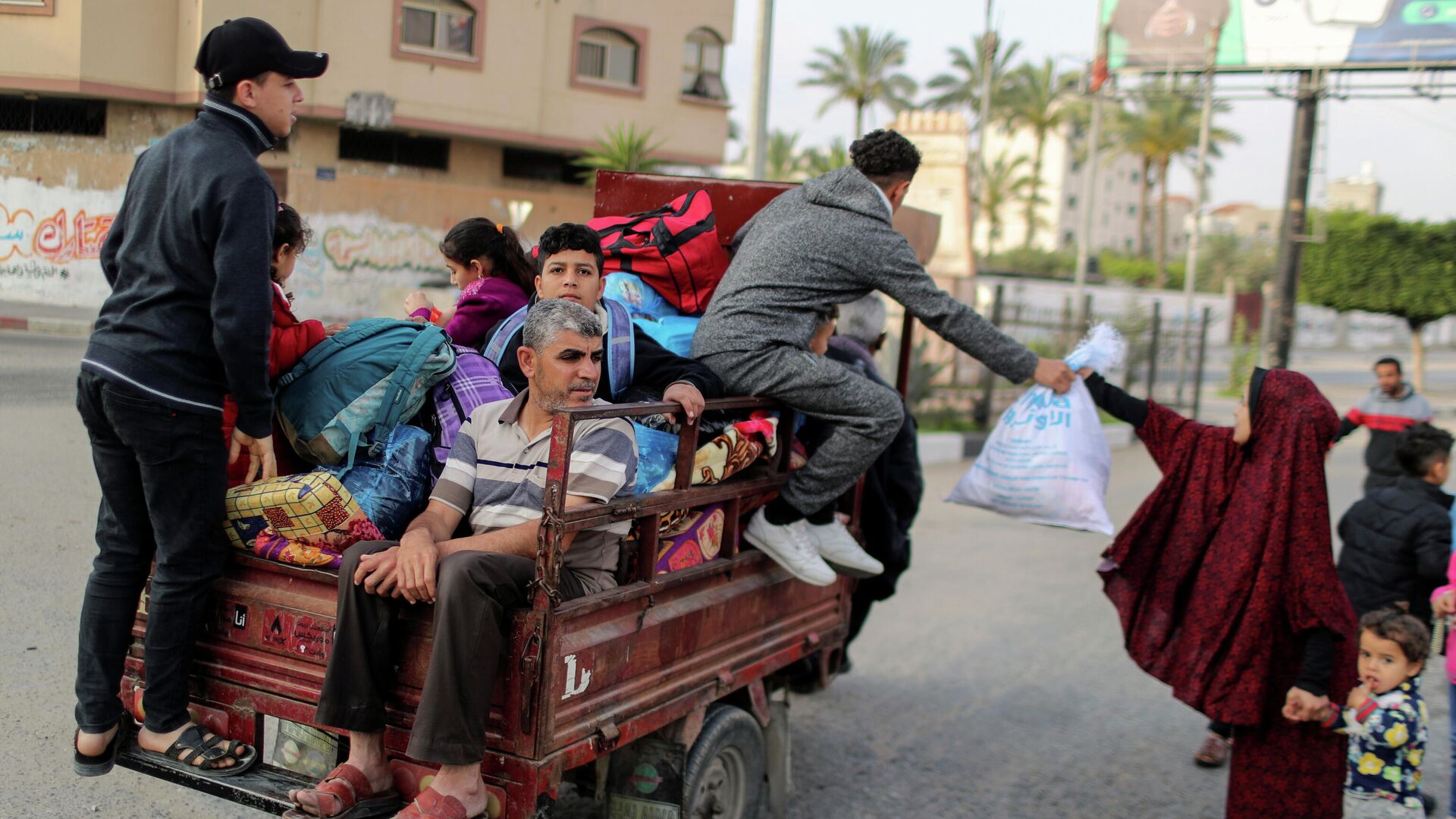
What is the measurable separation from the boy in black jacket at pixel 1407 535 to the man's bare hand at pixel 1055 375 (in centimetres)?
173

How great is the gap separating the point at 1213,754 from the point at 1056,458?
76.5 inches

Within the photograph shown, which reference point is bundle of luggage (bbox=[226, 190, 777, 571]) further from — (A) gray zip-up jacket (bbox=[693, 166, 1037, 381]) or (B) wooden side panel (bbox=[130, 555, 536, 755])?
(A) gray zip-up jacket (bbox=[693, 166, 1037, 381])

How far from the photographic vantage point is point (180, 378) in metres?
2.94

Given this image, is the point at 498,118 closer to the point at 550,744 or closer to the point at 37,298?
the point at 37,298

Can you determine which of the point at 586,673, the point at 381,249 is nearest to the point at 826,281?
the point at 586,673

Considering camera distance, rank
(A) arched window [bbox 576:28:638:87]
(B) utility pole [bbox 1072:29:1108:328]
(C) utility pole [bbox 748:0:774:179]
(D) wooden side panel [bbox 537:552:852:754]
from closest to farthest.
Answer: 1. (D) wooden side panel [bbox 537:552:852:754]
2. (C) utility pole [bbox 748:0:774:179]
3. (A) arched window [bbox 576:28:638:87]
4. (B) utility pole [bbox 1072:29:1108:328]

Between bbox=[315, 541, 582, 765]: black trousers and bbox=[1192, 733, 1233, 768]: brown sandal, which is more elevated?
bbox=[315, 541, 582, 765]: black trousers

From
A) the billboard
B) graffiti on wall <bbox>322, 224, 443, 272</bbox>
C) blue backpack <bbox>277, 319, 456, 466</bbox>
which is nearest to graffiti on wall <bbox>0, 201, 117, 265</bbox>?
blue backpack <bbox>277, 319, 456, 466</bbox>

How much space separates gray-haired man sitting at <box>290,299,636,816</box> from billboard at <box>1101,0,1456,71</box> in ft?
73.7

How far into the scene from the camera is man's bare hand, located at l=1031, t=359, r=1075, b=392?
4242 mm

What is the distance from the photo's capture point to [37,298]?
573 centimetres

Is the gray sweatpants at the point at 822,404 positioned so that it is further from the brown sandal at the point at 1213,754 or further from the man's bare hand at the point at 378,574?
the brown sandal at the point at 1213,754

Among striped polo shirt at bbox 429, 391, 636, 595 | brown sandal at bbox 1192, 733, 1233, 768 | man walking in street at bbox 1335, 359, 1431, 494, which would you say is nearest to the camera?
striped polo shirt at bbox 429, 391, 636, 595

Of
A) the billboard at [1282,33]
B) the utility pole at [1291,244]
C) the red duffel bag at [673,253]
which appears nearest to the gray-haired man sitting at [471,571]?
the red duffel bag at [673,253]
